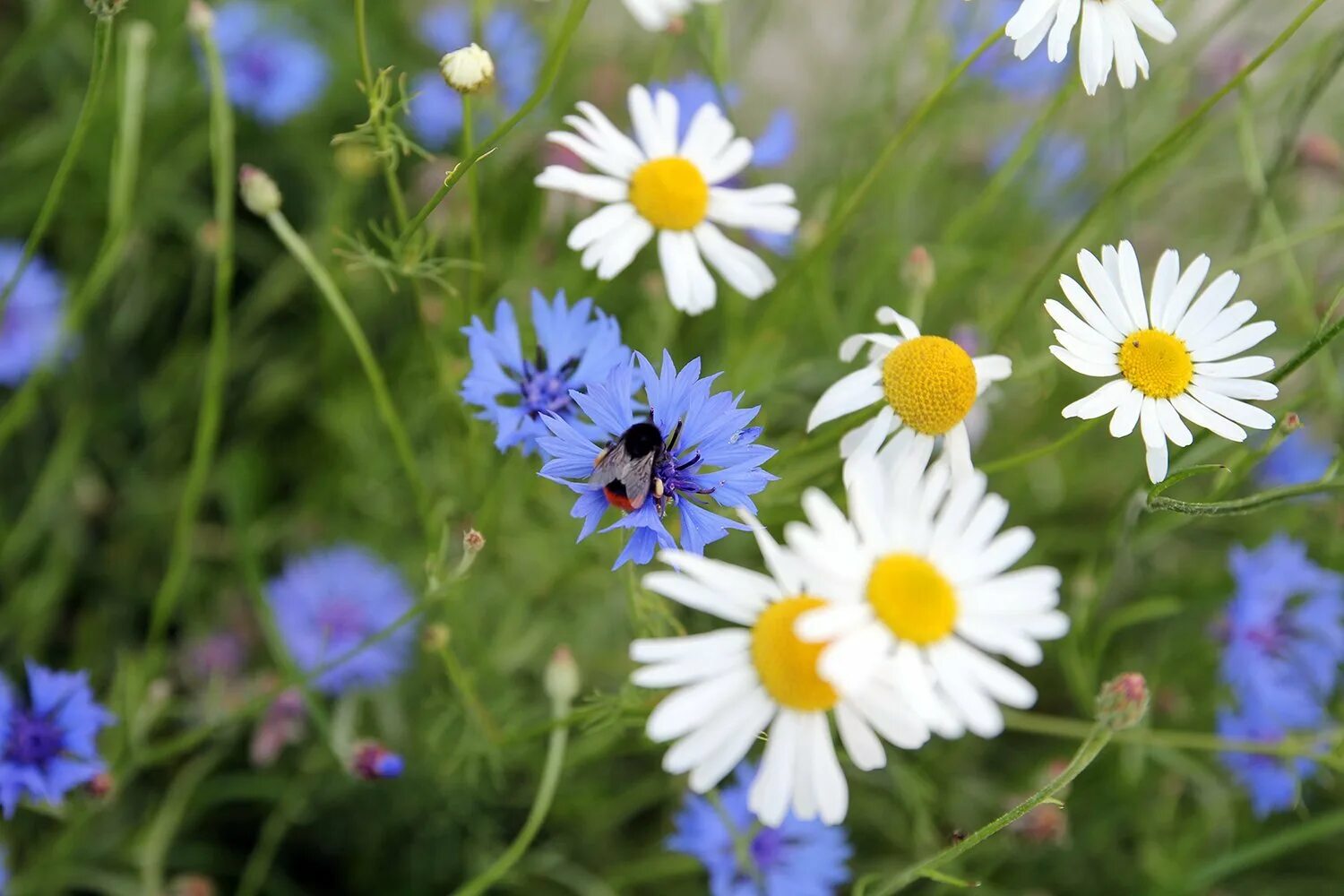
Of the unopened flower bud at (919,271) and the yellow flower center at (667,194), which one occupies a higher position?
the yellow flower center at (667,194)

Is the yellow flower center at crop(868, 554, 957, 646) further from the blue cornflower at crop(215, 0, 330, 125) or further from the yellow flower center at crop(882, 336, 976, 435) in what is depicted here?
the blue cornflower at crop(215, 0, 330, 125)

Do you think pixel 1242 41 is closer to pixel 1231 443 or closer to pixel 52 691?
pixel 1231 443

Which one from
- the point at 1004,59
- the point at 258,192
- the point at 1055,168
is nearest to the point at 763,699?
the point at 258,192

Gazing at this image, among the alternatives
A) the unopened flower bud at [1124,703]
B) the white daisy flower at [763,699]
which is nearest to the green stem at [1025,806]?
the unopened flower bud at [1124,703]

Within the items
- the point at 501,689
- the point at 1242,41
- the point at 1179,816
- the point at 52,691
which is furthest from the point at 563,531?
the point at 1242,41

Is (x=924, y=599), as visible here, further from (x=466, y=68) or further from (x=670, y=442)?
(x=466, y=68)

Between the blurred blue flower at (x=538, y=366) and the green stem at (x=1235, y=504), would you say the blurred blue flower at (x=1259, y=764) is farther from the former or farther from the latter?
the blurred blue flower at (x=538, y=366)
